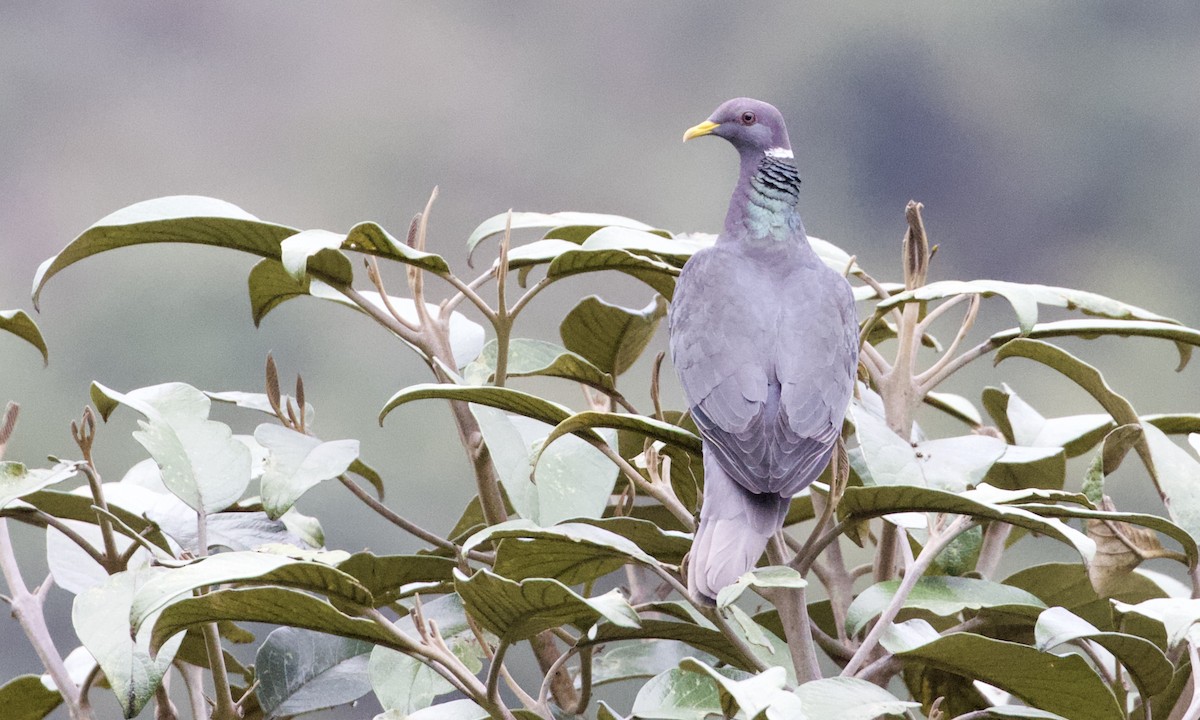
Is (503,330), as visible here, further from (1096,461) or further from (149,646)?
(1096,461)

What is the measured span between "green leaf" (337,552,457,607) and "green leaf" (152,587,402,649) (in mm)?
76

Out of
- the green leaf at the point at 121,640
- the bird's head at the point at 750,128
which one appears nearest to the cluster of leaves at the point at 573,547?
the green leaf at the point at 121,640

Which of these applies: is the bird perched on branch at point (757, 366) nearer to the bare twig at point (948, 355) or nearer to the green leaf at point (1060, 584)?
the bare twig at point (948, 355)

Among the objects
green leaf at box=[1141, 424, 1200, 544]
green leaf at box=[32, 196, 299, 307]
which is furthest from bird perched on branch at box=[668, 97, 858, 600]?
green leaf at box=[32, 196, 299, 307]

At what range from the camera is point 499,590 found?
667 mm

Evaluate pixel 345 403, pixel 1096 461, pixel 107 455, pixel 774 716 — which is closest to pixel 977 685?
pixel 1096 461

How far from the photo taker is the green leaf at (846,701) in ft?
2.11

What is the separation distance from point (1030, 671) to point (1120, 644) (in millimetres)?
59

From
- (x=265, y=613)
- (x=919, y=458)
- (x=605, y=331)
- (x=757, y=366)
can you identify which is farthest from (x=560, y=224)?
(x=265, y=613)

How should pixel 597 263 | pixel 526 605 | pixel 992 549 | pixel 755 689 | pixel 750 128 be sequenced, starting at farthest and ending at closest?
1. pixel 750 128
2. pixel 992 549
3. pixel 597 263
4. pixel 526 605
5. pixel 755 689

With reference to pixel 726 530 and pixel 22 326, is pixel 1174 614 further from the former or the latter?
pixel 22 326

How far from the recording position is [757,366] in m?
1.08

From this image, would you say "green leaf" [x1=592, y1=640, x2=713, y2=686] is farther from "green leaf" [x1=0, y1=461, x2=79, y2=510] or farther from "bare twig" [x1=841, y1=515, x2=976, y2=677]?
"green leaf" [x1=0, y1=461, x2=79, y2=510]

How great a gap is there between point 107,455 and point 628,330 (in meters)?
4.59
